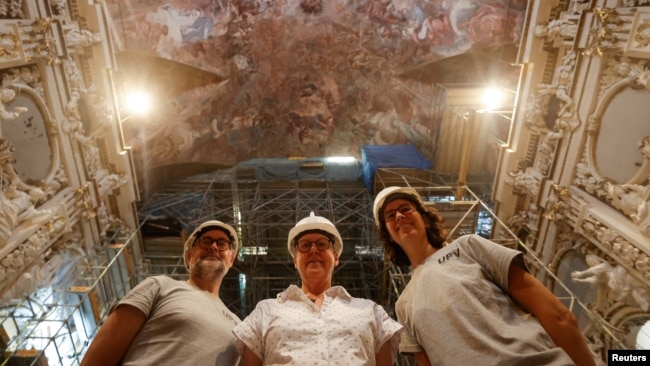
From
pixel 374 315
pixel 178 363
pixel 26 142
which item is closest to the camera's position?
pixel 178 363

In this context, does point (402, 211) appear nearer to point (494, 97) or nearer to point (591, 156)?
point (591, 156)

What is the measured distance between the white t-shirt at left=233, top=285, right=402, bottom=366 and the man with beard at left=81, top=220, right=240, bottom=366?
0.80ft

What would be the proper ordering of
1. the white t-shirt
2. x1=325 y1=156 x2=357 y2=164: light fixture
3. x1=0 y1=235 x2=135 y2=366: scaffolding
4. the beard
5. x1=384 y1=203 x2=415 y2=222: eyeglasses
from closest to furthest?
the white t-shirt
x1=384 y1=203 x2=415 y2=222: eyeglasses
the beard
x1=0 y1=235 x2=135 y2=366: scaffolding
x1=325 y1=156 x2=357 y2=164: light fixture

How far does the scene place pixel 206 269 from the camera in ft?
10.3

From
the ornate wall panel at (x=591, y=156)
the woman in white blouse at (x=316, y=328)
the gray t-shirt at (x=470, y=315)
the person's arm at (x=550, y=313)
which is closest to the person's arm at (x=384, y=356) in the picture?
the woman in white blouse at (x=316, y=328)

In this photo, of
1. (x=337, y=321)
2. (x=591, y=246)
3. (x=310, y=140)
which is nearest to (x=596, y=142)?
(x=591, y=246)

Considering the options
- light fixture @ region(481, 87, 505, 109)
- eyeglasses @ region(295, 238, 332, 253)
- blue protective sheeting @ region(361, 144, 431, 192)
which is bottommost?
blue protective sheeting @ region(361, 144, 431, 192)

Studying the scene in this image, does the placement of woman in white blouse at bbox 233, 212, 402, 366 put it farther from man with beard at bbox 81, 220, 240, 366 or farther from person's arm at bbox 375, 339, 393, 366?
man with beard at bbox 81, 220, 240, 366

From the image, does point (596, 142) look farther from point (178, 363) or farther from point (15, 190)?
point (15, 190)

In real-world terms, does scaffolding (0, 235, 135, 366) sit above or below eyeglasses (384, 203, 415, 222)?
below

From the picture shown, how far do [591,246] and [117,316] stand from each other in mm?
6474

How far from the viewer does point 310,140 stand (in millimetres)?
12445

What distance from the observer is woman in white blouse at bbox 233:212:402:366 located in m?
2.28

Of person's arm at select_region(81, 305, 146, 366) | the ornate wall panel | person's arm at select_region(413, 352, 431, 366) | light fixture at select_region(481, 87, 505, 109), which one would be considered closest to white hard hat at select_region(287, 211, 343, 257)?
person's arm at select_region(413, 352, 431, 366)
